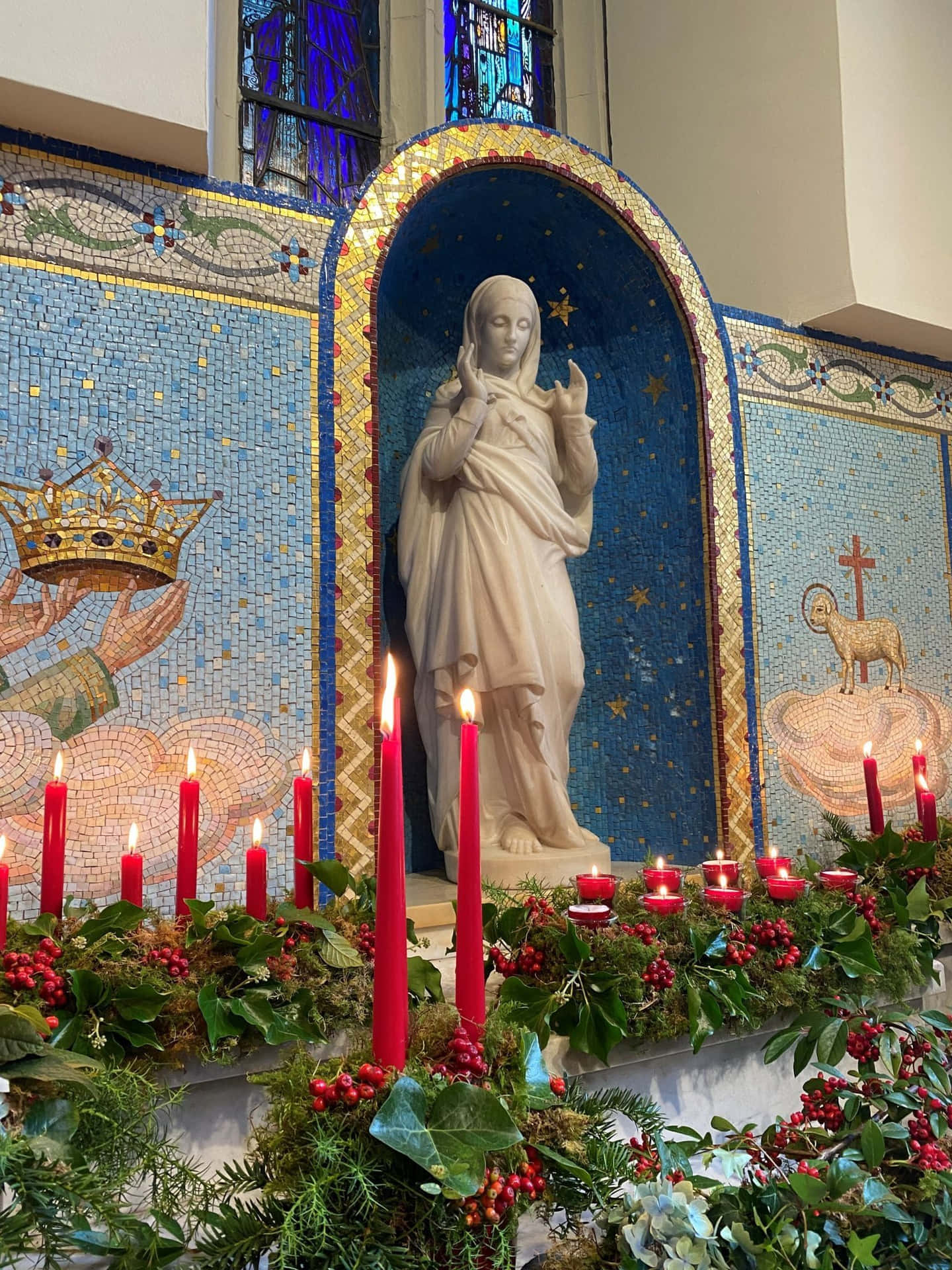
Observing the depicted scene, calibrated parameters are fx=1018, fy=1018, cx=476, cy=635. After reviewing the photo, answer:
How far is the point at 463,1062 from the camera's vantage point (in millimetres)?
867

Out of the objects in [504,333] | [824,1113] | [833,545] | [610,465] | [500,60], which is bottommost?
[824,1113]

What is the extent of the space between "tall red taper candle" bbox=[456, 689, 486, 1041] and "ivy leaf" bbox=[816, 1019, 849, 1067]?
0.68m

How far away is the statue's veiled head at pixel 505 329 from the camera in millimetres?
2918

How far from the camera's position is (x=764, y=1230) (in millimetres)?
848

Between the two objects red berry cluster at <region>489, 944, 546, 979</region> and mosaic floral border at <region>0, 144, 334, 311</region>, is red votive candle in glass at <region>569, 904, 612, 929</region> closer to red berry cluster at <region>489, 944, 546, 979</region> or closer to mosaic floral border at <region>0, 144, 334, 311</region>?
red berry cluster at <region>489, 944, 546, 979</region>

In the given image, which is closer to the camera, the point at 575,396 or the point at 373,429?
the point at 373,429

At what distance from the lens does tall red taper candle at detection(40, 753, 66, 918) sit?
146cm

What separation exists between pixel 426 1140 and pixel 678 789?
2502 millimetres

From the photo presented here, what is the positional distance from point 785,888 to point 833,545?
1.88 metres

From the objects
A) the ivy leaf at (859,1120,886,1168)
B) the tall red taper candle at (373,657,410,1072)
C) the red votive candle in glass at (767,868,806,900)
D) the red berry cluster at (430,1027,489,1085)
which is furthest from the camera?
the red votive candle in glass at (767,868,806,900)

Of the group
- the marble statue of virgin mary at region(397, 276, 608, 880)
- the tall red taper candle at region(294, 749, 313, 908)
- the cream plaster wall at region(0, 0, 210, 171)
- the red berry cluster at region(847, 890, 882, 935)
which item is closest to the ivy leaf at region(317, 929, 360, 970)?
the tall red taper candle at region(294, 749, 313, 908)

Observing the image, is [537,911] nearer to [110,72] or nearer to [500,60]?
[110,72]

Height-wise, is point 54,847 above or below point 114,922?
above

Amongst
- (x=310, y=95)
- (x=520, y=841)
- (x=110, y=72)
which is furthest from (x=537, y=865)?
(x=310, y=95)
